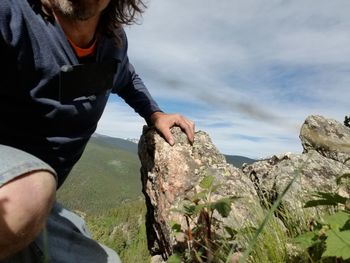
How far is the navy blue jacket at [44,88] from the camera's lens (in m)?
2.96

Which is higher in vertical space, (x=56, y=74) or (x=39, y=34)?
(x=39, y=34)

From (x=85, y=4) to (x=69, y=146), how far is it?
128cm

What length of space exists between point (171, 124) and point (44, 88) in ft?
6.61

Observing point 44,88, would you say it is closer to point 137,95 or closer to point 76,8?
point 76,8

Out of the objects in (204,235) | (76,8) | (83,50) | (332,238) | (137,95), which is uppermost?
(76,8)

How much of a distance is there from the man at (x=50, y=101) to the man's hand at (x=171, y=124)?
89cm

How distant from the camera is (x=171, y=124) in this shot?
4926 millimetres

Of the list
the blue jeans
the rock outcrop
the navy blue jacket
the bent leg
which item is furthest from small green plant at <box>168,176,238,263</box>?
the bent leg

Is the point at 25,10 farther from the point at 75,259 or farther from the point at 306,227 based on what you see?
the point at 306,227

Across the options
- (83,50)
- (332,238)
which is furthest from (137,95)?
(332,238)

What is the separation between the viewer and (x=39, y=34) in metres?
3.09

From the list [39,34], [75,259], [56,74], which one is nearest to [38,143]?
[56,74]

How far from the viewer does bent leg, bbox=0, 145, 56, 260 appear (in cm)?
194

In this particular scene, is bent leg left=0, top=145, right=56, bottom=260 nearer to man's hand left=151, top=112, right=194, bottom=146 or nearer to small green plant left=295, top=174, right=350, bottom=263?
small green plant left=295, top=174, right=350, bottom=263
